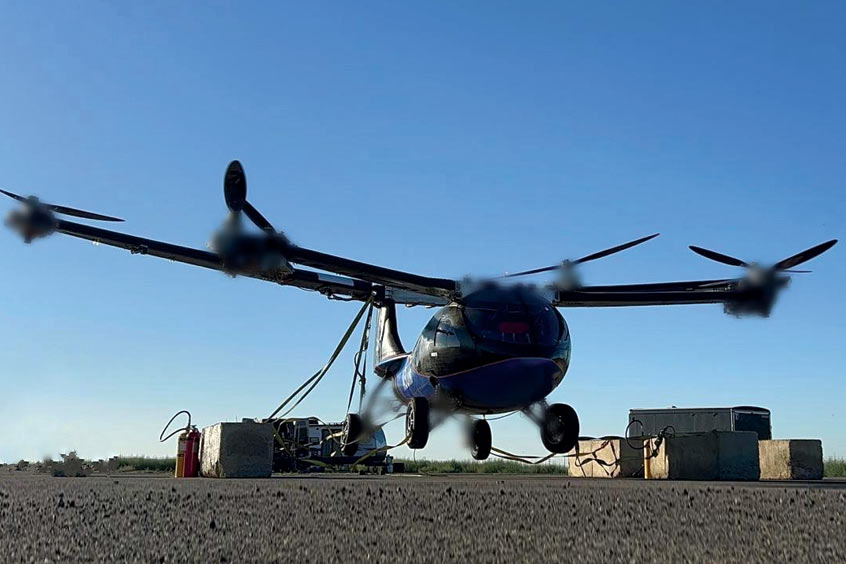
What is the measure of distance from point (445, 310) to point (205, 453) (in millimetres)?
8315

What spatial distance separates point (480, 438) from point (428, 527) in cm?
1716

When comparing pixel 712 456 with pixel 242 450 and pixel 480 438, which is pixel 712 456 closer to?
pixel 480 438

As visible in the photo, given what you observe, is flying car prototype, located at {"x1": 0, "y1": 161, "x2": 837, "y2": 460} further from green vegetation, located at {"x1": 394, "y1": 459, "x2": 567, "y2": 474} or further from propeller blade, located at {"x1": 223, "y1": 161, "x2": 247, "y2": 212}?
green vegetation, located at {"x1": 394, "y1": 459, "x2": 567, "y2": 474}

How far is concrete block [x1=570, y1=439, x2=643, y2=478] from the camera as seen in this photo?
1061 inches

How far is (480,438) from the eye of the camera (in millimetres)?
26266

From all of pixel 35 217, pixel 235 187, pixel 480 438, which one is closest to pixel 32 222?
pixel 35 217

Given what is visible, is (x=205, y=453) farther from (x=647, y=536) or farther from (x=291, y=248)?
(x=647, y=536)

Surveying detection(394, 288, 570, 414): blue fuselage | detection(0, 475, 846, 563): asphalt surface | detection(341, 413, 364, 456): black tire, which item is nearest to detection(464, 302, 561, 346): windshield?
detection(394, 288, 570, 414): blue fuselage

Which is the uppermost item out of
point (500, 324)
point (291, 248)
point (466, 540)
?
point (291, 248)

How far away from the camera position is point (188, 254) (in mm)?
23047

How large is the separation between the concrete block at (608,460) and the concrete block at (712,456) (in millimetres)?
2750

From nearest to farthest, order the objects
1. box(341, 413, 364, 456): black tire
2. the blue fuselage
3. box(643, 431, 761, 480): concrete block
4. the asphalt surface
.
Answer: the asphalt surface
the blue fuselage
box(643, 431, 761, 480): concrete block
box(341, 413, 364, 456): black tire

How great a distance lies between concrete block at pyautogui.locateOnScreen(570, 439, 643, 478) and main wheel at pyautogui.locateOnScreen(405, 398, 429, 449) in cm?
756

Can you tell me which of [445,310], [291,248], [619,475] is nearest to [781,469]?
[619,475]
